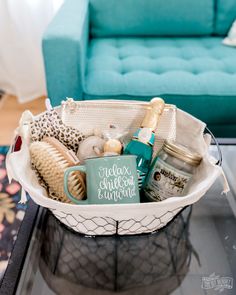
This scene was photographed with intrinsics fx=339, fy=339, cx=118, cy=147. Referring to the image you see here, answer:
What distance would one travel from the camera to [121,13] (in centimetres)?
172

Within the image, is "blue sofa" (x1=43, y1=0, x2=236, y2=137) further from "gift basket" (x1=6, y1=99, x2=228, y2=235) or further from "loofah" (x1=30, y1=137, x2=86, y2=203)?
"loofah" (x1=30, y1=137, x2=86, y2=203)

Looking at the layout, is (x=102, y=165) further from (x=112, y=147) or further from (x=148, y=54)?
(x=148, y=54)

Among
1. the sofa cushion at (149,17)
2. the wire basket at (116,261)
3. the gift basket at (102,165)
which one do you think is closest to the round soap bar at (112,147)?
the gift basket at (102,165)

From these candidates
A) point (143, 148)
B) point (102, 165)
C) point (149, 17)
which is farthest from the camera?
point (149, 17)

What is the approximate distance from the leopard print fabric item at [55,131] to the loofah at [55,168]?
47 mm

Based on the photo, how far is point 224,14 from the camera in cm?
177

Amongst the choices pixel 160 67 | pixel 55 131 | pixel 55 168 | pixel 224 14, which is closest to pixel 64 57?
pixel 160 67

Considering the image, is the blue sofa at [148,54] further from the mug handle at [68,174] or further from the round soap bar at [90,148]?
the mug handle at [68,174]

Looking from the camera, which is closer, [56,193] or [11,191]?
[56,193]

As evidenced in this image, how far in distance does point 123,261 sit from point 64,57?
812 millimetres

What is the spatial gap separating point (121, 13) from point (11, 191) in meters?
1.03

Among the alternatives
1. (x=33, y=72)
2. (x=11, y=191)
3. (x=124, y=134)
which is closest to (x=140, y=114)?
(x=124, y=134)

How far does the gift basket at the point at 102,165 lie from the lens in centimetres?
55

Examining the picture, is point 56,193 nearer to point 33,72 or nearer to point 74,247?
point 74,247
